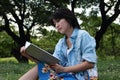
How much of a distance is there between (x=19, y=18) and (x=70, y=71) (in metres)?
20.9

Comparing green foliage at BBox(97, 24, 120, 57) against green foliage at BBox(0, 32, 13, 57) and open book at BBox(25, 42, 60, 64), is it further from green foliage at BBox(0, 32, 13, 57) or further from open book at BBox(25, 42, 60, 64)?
open book at BBox(25, 42, 60, 64)

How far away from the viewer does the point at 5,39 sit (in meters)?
27.8

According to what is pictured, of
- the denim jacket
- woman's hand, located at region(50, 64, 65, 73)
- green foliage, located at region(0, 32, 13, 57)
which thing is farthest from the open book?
green foliage, located at region(0, 32, 13, 57)

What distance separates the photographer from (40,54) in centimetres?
352

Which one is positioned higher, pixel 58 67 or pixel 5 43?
pixel 58 67

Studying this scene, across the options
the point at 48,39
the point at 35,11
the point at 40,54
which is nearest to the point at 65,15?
the point at 40,54

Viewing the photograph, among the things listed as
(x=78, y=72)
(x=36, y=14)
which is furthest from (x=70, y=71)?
Answer: (x=36, y=14)

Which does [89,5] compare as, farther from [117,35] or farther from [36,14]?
[117,35]

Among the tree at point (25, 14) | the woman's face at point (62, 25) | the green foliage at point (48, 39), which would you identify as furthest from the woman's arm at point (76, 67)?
the green foliage at point (48, 39)

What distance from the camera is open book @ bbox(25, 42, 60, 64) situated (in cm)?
341

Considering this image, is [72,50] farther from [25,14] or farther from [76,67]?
[25,14]

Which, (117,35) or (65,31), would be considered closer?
(65,31)

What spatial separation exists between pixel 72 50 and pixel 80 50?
0.08 m

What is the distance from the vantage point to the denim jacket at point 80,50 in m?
3.57
